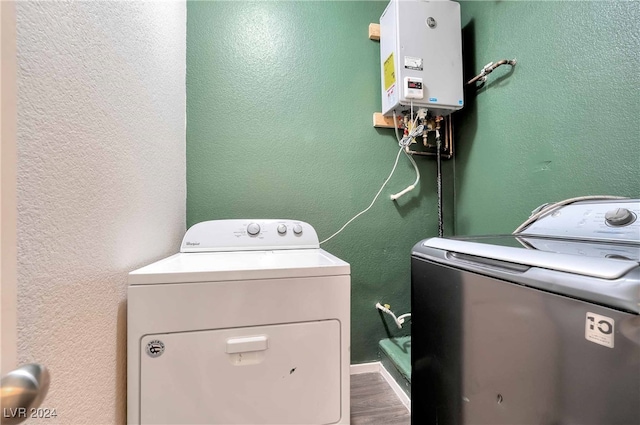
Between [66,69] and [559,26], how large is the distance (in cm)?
165

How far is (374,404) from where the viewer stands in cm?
126

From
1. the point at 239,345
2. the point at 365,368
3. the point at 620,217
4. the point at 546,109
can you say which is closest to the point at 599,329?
the point at 620,217

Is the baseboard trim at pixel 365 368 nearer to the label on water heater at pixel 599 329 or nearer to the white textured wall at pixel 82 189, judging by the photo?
the white textured wall at pixel 82 189

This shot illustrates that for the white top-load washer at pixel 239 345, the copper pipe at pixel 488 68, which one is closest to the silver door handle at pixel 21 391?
the white top-load washer at pixel 239 345

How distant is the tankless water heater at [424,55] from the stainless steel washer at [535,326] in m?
0.85

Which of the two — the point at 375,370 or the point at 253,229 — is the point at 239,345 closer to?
the point at 253,229

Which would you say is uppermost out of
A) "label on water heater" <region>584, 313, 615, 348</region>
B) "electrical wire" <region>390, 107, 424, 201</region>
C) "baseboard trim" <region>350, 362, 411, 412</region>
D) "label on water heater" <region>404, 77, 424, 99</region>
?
"label on water heater" <region>404, 77, 424, 99</region>

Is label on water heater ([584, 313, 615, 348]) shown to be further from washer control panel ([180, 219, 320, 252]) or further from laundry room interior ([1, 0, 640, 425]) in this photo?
washer control panel ([180, 219, 320, 252])

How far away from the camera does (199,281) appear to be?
2.27 ft

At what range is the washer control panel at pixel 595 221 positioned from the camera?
651 millimetres

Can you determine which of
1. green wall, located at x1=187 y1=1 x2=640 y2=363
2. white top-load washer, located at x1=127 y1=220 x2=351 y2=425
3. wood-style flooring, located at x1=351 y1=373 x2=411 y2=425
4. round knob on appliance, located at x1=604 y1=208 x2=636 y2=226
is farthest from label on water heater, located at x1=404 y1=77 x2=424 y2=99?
wood-style flooring, located at x1=351 y1=373 x2=411 y2=425

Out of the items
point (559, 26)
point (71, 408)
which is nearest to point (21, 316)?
point (71, 408)

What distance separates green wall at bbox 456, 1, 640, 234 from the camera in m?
0.85

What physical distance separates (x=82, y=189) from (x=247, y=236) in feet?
2.45
